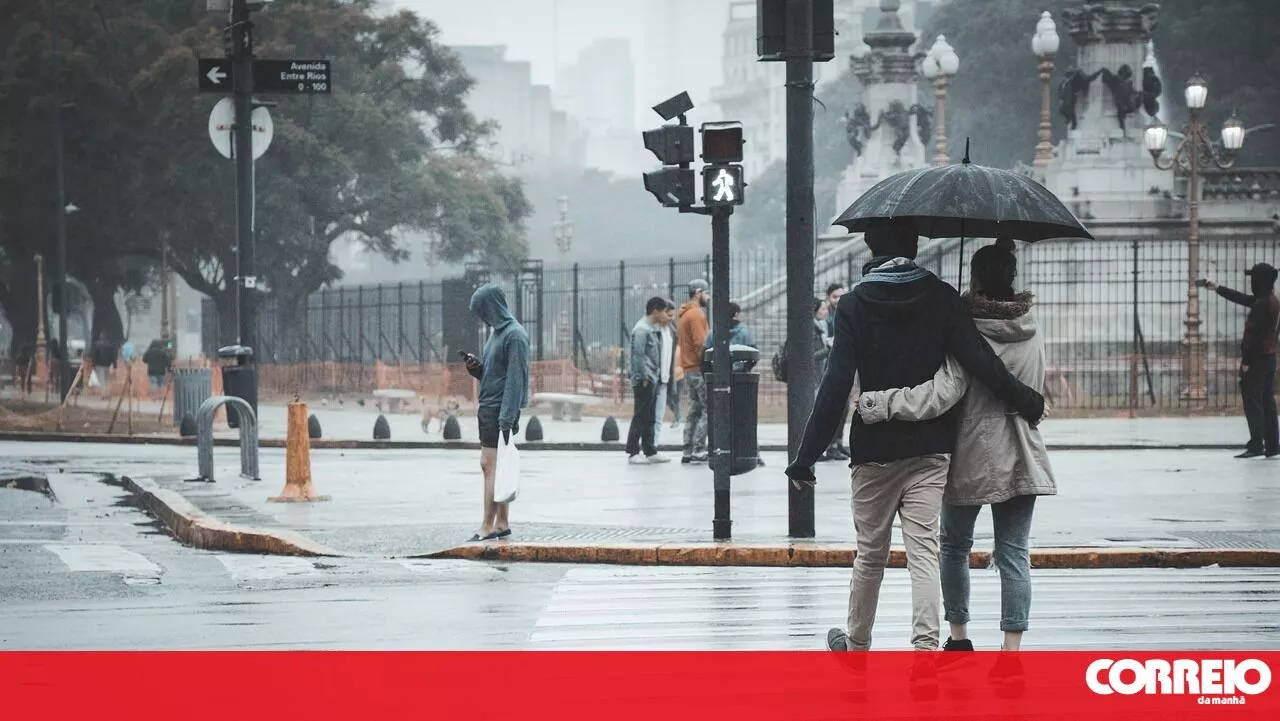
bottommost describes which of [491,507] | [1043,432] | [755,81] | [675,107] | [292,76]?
[1043,432]

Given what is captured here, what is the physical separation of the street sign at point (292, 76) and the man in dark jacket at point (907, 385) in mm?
14736

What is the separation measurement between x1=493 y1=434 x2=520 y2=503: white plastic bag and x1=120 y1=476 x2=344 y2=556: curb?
110 centimetres

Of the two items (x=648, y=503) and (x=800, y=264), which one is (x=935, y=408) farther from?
(x=648, y=503)

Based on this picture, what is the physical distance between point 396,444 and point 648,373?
20.3 feet

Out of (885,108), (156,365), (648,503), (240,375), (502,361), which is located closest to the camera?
(502,361)

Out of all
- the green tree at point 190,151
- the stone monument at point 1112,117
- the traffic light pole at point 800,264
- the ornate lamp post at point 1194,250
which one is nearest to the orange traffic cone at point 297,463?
the traffic light pole at point 800,264

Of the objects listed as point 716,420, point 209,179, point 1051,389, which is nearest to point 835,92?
point 209,179

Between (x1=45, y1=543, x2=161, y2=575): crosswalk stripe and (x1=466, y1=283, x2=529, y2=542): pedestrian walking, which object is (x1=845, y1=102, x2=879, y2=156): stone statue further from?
(x1=45, y1=543, x2=161, y2=575): crosswalk stripe

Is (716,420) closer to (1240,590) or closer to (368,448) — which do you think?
(1240,590)

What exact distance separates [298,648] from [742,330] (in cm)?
1255

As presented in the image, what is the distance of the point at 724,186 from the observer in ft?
41.5

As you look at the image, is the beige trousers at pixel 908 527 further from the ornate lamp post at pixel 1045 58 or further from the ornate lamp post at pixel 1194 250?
the ornate lamp post at pixel 1045 58

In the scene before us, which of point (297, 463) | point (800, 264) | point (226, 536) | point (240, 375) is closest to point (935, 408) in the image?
point (800, 264)

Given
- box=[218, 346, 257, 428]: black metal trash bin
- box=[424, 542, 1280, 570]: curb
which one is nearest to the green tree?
box=[218, 346, 257, 428]: black metal trash bin
